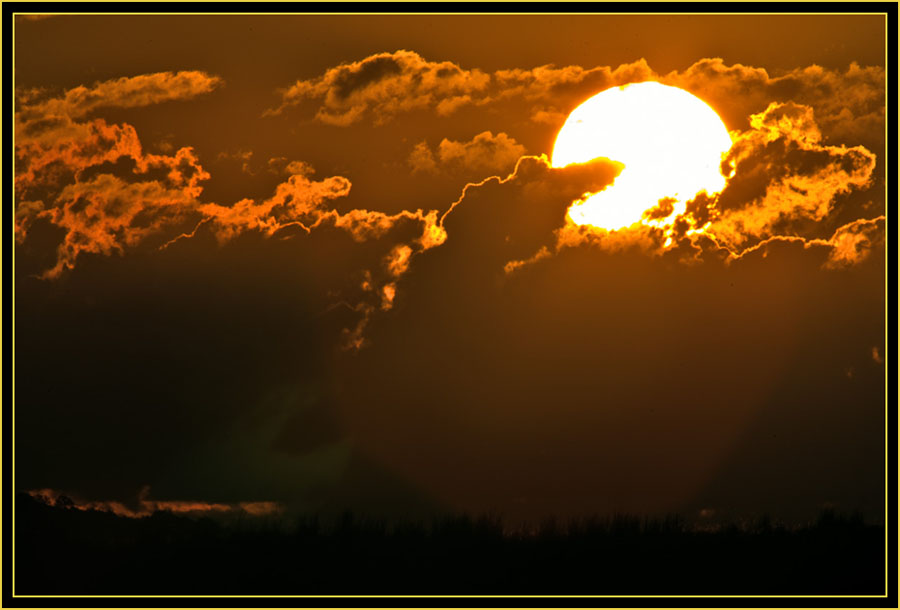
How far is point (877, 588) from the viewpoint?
789 inches

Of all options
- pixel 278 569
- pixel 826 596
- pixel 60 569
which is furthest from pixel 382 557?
pixel 826 596

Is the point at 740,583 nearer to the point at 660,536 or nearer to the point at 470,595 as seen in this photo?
the point at 660,536

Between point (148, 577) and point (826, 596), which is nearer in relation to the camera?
point (826, 596)

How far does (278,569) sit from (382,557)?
5.24 feet

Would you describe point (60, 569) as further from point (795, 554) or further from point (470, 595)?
point (795, 554)

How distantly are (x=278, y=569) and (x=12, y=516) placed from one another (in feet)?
12.8

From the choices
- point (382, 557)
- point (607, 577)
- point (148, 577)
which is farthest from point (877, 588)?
point (148, 577)

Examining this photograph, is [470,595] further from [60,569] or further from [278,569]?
[60,569]

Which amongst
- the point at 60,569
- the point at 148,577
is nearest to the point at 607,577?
the point at 148,577

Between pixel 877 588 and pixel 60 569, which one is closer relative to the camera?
pixel 877 588

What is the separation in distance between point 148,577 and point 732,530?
8774mm

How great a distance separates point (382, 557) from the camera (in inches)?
850

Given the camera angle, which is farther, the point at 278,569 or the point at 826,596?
the point at 278,569

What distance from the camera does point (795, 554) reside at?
20.7 metres
